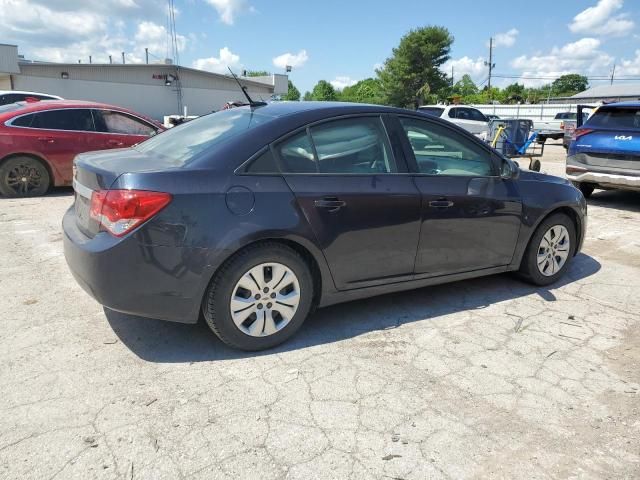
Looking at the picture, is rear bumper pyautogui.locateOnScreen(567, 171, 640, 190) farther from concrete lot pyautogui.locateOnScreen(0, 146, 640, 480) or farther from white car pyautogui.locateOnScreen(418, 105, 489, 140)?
white car pyautogui.locateOnScreen(418, 105, 489, 140)

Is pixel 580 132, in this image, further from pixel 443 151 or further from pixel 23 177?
pixel 23 177

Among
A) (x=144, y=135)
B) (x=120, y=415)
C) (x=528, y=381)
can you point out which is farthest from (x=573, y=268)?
(x=144, y=135)

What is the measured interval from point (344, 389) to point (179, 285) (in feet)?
3.71

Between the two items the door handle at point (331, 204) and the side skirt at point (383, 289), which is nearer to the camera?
the door handle at point (331, 204)

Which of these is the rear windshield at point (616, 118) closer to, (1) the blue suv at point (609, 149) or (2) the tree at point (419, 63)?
(1) the blue suv at point (609, 149)

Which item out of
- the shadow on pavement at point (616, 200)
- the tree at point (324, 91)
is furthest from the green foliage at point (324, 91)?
the shadow on pavement at point (616, 200)

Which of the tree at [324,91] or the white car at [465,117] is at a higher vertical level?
the tree at [324,91]

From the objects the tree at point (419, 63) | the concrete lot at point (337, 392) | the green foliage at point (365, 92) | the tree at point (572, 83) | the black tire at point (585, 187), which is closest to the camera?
the concrete lot at point (337, 392)

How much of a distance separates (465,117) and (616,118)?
441 inches

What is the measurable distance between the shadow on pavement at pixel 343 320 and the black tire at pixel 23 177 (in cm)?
552

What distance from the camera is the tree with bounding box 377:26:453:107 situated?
168 ft

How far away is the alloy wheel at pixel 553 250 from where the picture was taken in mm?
4598

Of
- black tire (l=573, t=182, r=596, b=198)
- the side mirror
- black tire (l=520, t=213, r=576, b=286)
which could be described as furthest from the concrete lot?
black tire (l=573, t=182, r=596, b=198)

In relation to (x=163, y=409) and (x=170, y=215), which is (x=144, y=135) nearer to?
(x=170, y=215)
